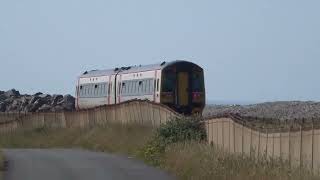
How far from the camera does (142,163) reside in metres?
25.2

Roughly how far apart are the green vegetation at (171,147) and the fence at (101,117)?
21.5 inches

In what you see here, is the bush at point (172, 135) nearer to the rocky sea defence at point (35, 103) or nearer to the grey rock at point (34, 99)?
the rocky sea defence at point (35, 103)

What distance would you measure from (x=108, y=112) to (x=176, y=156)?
16625 mm

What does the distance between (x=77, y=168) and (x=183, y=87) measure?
56.9ft

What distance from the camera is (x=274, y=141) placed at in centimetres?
1656

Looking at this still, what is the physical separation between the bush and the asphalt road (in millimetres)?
573

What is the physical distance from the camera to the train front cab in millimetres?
39500

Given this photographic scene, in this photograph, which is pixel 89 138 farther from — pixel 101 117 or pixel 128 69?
pixel 128 69

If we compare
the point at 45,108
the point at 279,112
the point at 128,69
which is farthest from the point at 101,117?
the point at 45,108

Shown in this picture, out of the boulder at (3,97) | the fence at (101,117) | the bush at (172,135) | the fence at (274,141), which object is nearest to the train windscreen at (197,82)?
the fence at (101,117)

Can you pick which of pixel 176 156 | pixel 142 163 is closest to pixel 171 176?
pixel 176 156

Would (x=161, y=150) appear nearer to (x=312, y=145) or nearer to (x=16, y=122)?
(x=312, y=145)

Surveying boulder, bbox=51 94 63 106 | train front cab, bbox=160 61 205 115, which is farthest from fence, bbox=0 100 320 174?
boulder, bbox=51 94 63 106

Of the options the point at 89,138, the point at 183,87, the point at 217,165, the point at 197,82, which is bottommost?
the point at 89,138
